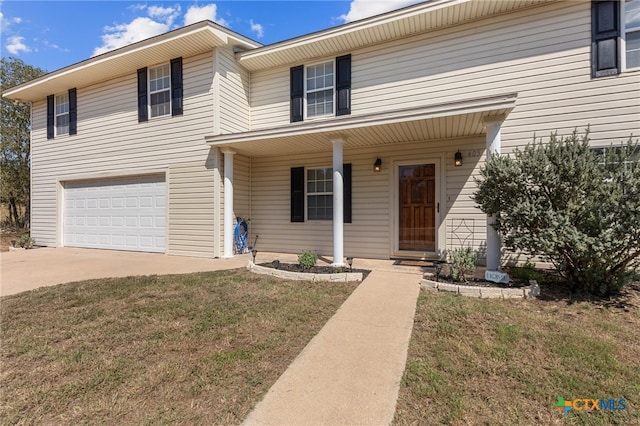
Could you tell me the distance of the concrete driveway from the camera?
546cm

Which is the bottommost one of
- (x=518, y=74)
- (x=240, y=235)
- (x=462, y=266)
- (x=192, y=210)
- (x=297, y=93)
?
(x=462, y=266)

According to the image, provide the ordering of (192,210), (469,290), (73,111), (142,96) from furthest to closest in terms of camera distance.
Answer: (73,111) → (142,96) → (192,210) → (469,290)

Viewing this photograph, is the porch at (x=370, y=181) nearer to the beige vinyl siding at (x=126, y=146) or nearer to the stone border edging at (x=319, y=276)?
the beige vinyl siding at (x=126, y=146)

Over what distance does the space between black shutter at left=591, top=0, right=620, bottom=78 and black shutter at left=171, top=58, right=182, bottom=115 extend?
8836mm

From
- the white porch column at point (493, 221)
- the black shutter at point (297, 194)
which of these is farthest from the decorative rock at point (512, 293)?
the black shutter at point (297, 194)

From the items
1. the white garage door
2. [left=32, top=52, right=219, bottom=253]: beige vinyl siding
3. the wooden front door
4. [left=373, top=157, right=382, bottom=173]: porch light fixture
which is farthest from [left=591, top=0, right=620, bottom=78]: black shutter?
the white garage door

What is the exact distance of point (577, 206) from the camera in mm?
4047

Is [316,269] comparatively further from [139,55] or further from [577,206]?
[139,55]

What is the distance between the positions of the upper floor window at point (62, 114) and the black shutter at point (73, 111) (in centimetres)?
27

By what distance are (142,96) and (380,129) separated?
22.1ft

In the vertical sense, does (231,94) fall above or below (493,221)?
above

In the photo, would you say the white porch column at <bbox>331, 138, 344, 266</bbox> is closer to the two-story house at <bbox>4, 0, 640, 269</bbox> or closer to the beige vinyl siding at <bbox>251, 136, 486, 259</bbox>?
the two-story house at <bbox>4, 0, 640, 269</bbox>

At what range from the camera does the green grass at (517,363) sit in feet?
6.71

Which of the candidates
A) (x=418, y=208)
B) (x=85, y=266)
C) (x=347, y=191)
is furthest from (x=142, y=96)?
(x=418, y=208)
